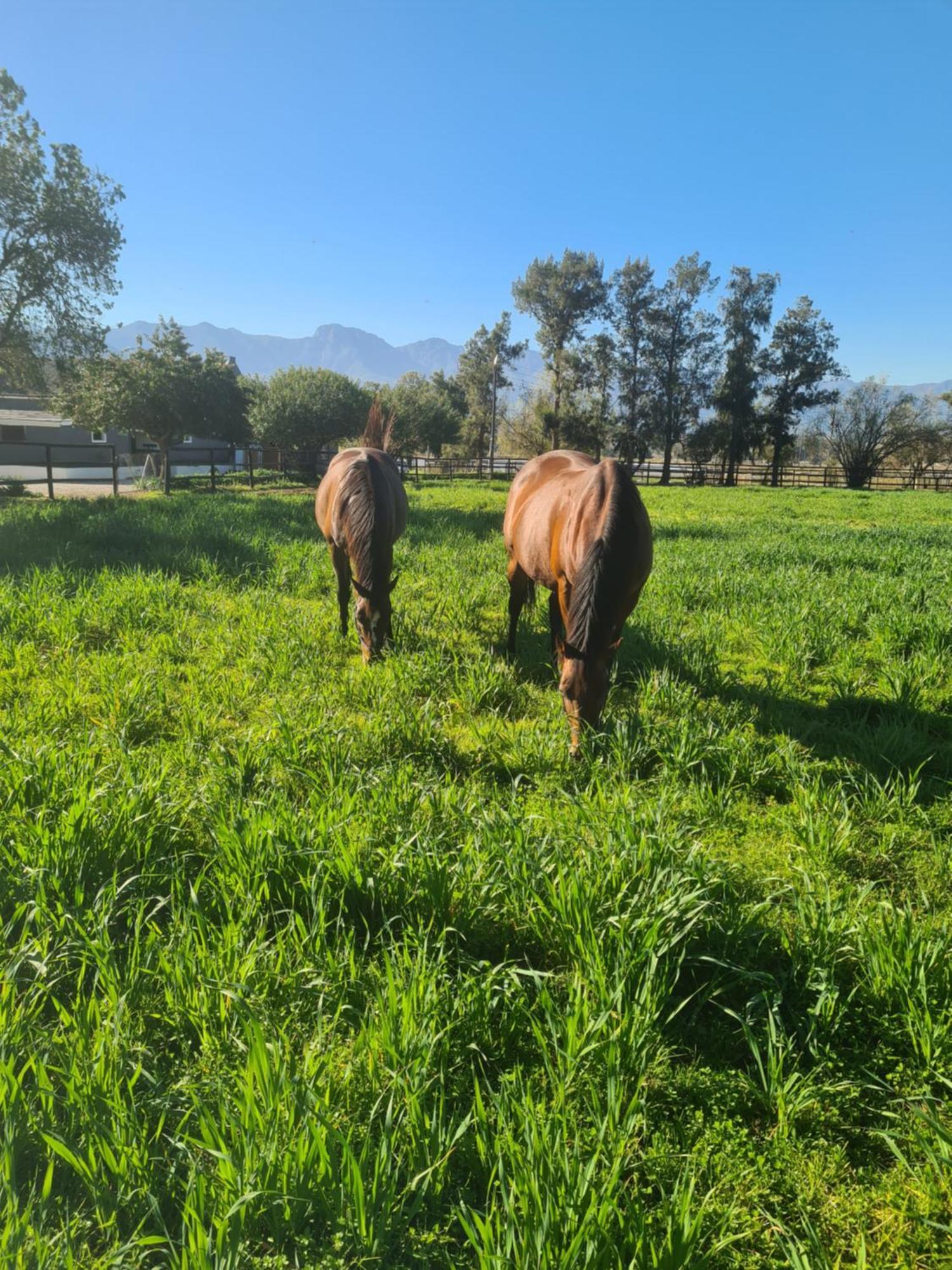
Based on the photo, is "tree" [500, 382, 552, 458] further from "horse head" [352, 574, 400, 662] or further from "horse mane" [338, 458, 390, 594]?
"horse head" [352, 574, 400, 662]

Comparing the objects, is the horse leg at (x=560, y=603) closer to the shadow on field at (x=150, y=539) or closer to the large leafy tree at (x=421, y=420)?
the shadow on field at (x=150, y=539)

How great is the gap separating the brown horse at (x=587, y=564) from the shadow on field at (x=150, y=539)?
4256mm

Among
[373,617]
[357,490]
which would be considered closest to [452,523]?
[357,490]

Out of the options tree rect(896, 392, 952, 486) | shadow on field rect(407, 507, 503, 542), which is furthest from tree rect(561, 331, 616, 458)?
shadow on field rect(407, 507, 503, 542)

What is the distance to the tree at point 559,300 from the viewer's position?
4875 centimetres

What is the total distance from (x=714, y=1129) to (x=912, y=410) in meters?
66.5

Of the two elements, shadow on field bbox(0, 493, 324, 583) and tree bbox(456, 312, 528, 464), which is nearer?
shadow on field bbox(0, 493, 324, 583)

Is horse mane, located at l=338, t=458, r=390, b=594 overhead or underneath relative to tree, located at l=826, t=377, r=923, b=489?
underneath

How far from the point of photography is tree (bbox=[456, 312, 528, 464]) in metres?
63.2

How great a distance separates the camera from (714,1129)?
172 cm

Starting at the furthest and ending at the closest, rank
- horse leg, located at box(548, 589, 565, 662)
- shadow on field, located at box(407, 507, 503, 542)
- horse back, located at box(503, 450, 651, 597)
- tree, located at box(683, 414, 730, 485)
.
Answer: tree, located at box(683, 414, 730, 485)
shadow on field, located at box(407, 507, 503, 542)
horse leg, located at box(548, 589, 565, 662)
horse back, located at box(503, 450, 651, 597)

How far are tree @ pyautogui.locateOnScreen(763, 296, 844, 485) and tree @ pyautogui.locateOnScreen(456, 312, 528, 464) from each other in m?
23.5

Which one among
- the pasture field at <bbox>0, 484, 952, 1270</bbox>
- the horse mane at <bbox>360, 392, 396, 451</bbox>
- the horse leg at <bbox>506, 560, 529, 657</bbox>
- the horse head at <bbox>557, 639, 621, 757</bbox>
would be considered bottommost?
the pasture field at <bbox>0, 484, 952, 1270</bbox>

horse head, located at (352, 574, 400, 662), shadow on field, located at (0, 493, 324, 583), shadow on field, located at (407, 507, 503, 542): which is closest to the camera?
horse head, located at (352, 574, 400, 662)
